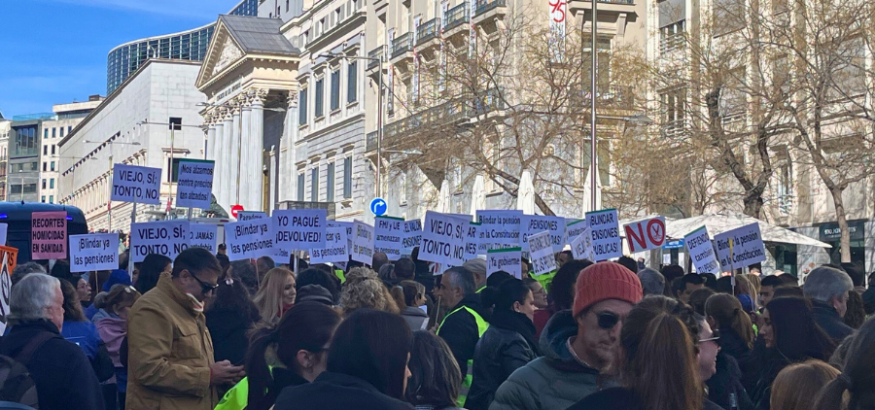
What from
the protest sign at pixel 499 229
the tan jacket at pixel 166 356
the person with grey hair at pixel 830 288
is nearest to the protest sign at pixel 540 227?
the protest sign at pixel 499 229

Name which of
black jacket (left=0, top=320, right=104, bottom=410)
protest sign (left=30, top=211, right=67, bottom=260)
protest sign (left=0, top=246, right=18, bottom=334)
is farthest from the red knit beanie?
protest sign (left=30, top=211, right=67, bottom=260)

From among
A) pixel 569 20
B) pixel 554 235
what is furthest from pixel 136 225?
pixel 569 20

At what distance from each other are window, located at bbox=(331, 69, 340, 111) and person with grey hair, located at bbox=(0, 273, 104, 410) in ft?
178

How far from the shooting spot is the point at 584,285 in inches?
171

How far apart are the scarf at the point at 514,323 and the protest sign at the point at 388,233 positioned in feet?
31.3

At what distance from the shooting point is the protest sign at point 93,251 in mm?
12711

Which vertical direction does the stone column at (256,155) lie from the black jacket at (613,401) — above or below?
above

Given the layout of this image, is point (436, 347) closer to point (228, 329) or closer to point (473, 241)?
point (228, 329)

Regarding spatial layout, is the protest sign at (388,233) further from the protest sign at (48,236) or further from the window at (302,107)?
the window at (302,107)

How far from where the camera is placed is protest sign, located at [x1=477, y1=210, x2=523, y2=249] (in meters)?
14.9

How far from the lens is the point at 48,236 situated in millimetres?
13758

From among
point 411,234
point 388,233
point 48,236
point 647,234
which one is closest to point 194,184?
point 48,236

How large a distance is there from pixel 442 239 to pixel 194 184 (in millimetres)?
3173

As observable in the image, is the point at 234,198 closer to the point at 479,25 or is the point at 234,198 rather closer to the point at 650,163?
the point at 479,25
